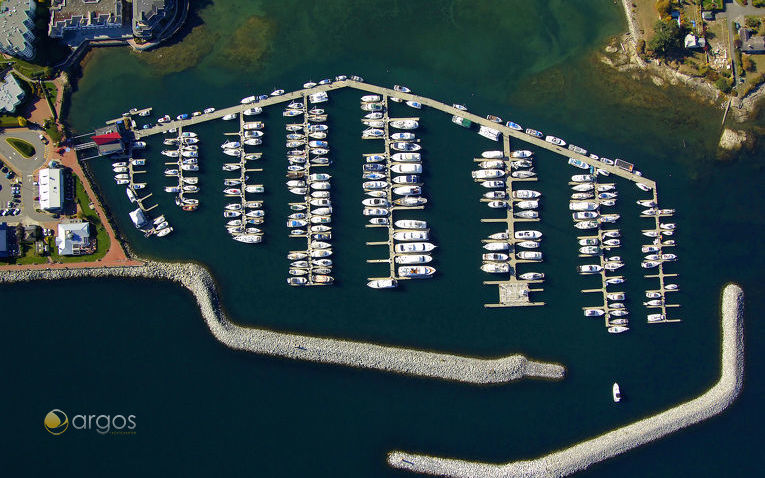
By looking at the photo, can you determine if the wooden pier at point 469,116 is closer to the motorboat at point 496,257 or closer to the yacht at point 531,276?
the motorboat at point 496,257

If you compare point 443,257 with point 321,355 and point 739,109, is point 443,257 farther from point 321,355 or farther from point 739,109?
point 739,109

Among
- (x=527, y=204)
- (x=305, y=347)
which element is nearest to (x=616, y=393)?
(x=527, y=204)

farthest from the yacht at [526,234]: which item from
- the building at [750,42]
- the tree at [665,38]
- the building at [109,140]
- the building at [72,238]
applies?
the building at [72,238]

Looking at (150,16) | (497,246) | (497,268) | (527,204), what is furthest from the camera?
(527,204)

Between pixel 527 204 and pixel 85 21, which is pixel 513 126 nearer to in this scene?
pixel 527 204

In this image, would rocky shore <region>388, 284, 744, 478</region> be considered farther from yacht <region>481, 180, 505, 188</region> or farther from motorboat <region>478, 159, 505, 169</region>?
motorboat <region>478, 159, 505, 169</region>

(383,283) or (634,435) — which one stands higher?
(383,283)
